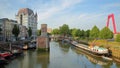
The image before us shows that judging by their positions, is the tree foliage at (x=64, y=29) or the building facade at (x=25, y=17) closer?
the building facade at (x=25, y=17)

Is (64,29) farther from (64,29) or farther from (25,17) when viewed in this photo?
(25,17)

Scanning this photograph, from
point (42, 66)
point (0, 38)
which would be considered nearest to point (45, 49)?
point (42, 66)

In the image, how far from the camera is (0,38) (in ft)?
289

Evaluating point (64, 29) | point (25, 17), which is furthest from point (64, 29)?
point (25, 17)

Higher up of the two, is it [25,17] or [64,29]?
[25,17]

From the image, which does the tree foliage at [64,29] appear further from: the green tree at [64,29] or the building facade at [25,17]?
the building facade at [25,17]

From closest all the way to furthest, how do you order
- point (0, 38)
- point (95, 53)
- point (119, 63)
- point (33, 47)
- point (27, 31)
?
point (119, 63) → point (95, 53) → point (33, 47) → point (0, 38) → point (27, 31)

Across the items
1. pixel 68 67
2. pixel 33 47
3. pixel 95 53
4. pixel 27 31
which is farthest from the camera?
pixel 27 31

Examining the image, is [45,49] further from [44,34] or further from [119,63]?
[119,63]

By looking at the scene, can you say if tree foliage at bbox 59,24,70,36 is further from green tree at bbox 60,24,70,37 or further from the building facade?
the building facade

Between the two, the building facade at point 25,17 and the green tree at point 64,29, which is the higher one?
the building facade at point 25,17

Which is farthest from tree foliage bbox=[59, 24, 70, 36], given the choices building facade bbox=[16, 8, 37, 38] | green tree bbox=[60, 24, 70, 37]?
building facade bbox=[16, 8, 37, 38]

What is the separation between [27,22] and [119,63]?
105 meters

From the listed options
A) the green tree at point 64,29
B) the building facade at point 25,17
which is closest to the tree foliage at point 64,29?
the green tree at point 64,29
